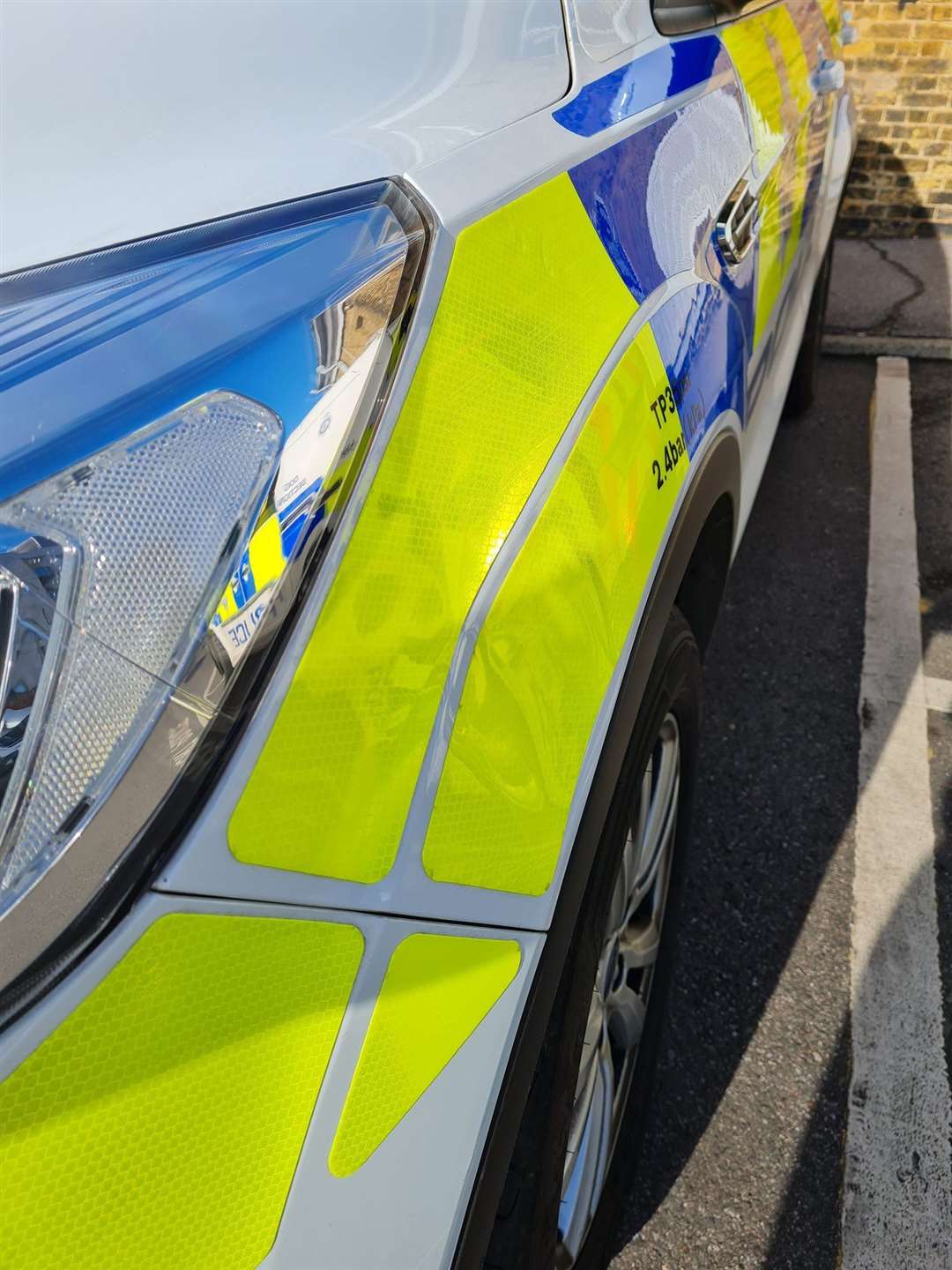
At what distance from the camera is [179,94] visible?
0.99 metres

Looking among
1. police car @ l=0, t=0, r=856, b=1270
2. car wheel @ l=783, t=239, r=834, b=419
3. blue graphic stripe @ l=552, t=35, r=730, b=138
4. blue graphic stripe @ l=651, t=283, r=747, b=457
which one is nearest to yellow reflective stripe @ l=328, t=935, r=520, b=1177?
police car @ l=0, t=0, r=856, b=1270

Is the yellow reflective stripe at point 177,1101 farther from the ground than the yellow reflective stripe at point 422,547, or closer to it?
closer to it

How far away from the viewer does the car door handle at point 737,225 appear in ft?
5.02

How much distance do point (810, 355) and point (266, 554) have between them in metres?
3.51

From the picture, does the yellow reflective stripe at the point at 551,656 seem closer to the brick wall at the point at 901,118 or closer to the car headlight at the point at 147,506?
the car headlight at the point at 147,506

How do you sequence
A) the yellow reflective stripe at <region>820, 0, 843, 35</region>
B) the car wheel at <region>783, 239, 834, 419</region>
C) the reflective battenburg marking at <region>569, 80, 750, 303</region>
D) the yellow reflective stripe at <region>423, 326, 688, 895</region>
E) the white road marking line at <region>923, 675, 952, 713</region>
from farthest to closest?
the car wheel at <region>783, 239, 834, 419</region>
the yellow reflective stripe at <region>820, 0, 843, 35</region>
the white road marking line at <region>923, 675, 952, 713</region>
the reflective battenburg marking at <region>569, 80, 750, 303</region>
the yellow reflective stripe at <region>423, 326, 688, 895</region>

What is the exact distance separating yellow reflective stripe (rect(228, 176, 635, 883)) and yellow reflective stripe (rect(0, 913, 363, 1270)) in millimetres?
72

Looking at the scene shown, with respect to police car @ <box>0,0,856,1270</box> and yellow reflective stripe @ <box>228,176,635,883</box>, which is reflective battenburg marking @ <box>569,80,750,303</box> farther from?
yellow reflective stripe @ <box>228,176,635,883</box>

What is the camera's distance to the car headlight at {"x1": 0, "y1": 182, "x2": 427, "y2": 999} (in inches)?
24.9

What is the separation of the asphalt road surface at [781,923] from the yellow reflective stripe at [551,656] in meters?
1.03

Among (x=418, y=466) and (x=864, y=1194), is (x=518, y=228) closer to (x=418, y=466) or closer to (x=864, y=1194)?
(x=418, y=466)

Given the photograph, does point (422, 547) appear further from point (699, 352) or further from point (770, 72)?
point (770, 72)

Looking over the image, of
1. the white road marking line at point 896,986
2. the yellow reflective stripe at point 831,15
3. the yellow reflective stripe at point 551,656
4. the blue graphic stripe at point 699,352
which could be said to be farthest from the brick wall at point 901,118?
the yellow reflective stripe at point 551,656

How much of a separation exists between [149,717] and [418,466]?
1.03 feet
